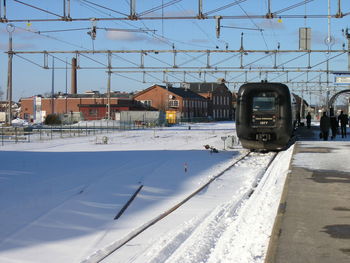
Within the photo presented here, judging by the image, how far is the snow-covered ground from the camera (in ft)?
25.2

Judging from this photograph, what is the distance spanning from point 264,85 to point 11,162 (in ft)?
36.3

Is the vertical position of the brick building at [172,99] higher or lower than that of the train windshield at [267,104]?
higher

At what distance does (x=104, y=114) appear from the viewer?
89.9 m

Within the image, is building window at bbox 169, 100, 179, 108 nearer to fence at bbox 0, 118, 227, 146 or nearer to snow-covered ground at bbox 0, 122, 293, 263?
fence at bbox 0, 118, 227, 146

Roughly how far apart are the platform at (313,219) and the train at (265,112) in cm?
941

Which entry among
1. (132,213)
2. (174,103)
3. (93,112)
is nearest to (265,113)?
(132,213)

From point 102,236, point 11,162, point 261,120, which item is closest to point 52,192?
point 102,236

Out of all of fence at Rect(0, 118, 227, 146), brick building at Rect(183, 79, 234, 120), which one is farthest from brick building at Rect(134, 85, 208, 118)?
brick building at Rect(183, 79, 234, 120)

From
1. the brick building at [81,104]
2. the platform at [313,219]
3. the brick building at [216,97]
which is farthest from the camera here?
the brick building at [216,97]

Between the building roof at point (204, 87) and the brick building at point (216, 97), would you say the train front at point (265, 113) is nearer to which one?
the brick building at point (216, 97)

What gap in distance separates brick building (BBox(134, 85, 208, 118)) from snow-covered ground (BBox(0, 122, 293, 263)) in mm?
80156

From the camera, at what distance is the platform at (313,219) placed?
6129 millimetres

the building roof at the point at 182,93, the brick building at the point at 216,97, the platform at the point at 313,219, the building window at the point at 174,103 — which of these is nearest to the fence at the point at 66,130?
the building window at the point at 174,103

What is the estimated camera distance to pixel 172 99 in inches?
3984
